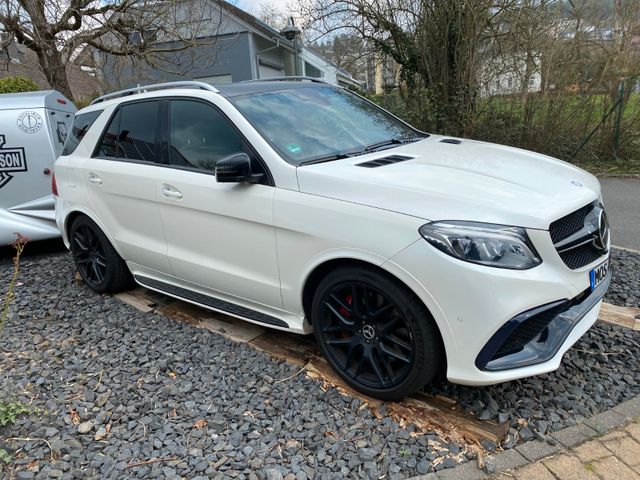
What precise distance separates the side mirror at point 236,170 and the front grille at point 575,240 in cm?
170

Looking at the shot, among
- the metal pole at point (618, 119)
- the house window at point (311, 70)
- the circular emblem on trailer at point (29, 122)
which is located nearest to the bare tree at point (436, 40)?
the metal pole at point (618, 119)

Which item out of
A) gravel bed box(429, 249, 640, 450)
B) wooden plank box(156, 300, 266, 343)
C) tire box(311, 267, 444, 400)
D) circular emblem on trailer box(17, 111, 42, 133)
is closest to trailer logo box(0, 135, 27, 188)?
circular emblem on trailer box(17, 111, 42, 133)

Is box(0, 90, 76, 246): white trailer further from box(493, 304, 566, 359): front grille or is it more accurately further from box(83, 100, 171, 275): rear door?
box(493, 304, 566, 359): front grille

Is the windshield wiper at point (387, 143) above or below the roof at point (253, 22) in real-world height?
below

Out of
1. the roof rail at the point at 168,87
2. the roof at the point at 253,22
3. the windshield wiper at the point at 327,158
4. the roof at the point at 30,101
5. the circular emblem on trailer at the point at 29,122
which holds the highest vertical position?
the roof at the point at 253,22

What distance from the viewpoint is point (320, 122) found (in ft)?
11.8

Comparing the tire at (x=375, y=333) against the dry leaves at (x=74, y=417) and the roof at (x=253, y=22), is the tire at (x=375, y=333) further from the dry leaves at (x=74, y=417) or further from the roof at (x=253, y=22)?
the roof at (x=253, y=22)

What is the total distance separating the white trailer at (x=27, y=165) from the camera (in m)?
5.59

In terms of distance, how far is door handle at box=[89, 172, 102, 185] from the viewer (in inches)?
168

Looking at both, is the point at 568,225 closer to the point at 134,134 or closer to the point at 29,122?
the point at 134,134

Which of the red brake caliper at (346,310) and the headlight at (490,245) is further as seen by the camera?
the red brake caliper at (346,310)

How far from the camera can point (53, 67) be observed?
993 cm

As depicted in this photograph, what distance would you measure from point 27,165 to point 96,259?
1878mm

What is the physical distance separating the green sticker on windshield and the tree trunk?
8642 mm
